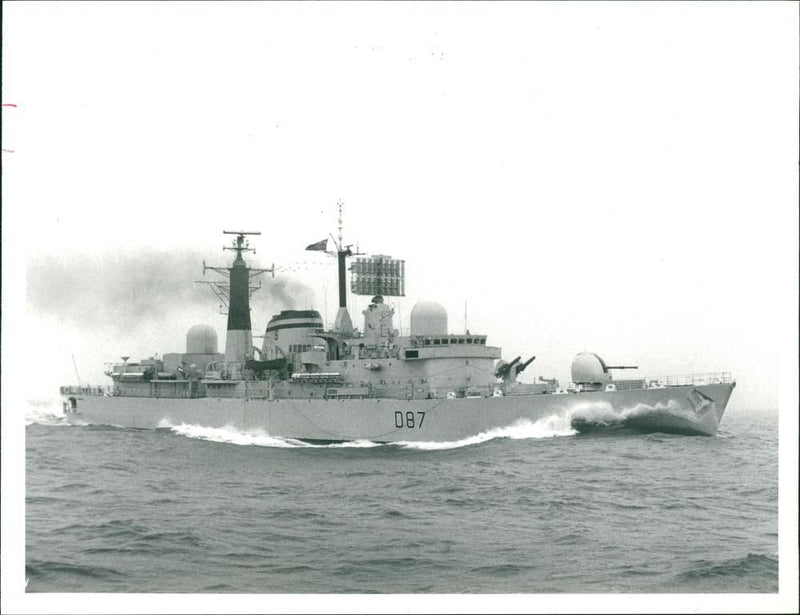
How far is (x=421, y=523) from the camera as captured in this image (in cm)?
1362

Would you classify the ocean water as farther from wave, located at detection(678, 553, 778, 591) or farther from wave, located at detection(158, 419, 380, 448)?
wave, located at detection(158, 419, 380, 448)

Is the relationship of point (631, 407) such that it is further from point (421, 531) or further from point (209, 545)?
point (209, 545)

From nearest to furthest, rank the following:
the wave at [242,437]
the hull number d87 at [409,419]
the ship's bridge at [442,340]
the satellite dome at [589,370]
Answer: the hull number d87 at [409,419] < the satellite dome at [589,370] < the wave at [242,437] < the ship's bridge at [442,340]

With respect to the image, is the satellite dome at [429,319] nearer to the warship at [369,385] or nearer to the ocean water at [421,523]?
the warship at [369,385]

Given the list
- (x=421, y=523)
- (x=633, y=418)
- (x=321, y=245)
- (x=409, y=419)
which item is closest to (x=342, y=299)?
(x=321, y=245)

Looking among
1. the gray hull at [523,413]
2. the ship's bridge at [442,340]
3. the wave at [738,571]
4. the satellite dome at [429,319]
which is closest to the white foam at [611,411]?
the gray hull at [523,413]

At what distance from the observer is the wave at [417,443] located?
21859mm

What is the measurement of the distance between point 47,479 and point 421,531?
7.82 meters

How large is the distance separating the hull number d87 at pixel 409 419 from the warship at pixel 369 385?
0.03 metres

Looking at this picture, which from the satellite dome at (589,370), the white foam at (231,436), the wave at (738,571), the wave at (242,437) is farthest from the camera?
the white foam at (231,436)

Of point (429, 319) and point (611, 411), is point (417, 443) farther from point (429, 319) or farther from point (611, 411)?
point (611, 411)

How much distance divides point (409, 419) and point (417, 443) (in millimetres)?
745

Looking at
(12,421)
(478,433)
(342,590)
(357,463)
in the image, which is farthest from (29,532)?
(478,433)

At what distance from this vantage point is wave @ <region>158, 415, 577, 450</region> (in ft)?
71.7
